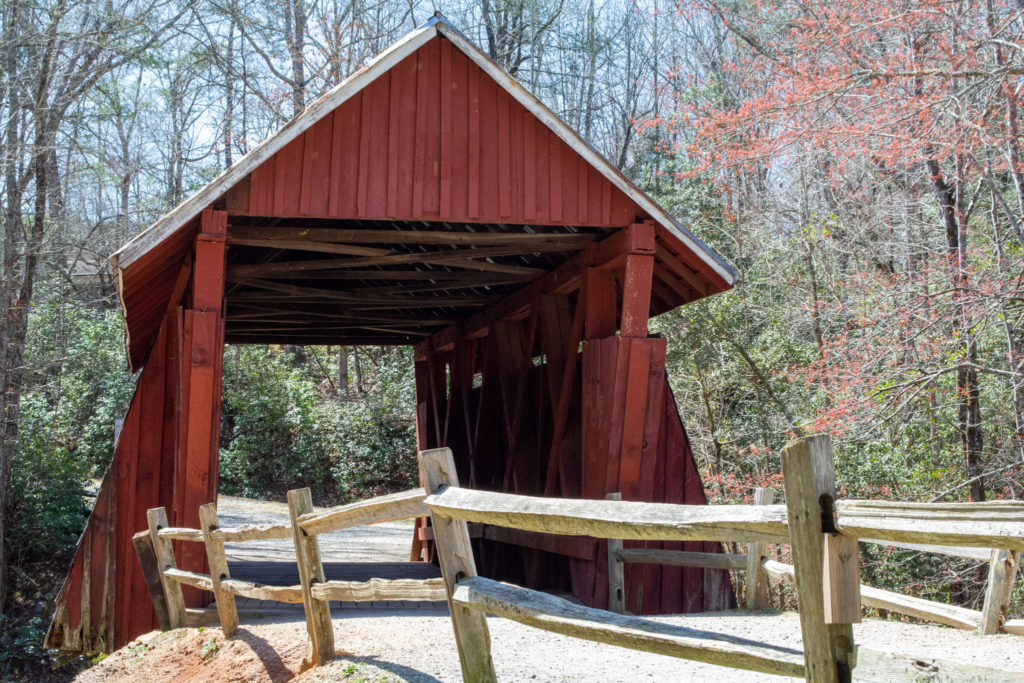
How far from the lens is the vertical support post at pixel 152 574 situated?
768 cm

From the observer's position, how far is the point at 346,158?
25.2 ft

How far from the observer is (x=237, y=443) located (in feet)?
77.1

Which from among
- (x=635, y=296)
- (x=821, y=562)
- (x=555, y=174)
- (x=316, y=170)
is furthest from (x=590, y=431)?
(x=821, y=562)

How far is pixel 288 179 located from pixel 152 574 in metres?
3.33

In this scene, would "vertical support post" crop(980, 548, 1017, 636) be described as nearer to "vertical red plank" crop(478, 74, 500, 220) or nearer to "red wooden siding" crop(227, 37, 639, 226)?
"red wooden siding" crop(227, 37, 639, 226)

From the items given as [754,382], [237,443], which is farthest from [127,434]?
[237,443]

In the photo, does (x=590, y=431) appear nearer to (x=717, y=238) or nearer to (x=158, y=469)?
(x=158, y=469)

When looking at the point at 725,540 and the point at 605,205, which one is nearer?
the point at 725,540

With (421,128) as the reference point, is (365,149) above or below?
below

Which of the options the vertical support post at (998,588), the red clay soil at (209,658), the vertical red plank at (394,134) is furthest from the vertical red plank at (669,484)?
the vertical support post at (998,588)

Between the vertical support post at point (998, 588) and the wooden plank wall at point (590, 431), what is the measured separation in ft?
10.2

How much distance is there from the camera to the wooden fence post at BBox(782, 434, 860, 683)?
2.33 metres

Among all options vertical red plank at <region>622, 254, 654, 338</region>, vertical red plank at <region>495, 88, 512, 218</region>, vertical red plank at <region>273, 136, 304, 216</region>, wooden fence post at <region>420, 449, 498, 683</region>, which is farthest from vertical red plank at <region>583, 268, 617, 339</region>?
wooden fence post at <region>420, 449, 498, 683</region>

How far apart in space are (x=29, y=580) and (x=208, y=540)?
427 inches
